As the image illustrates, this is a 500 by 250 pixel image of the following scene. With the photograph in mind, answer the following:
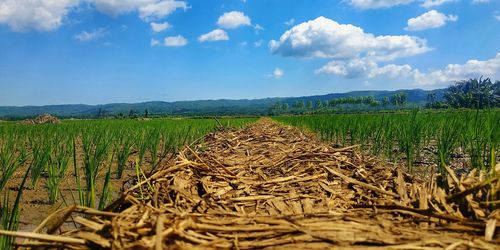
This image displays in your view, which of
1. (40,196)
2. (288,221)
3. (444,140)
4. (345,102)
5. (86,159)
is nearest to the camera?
(288,221)

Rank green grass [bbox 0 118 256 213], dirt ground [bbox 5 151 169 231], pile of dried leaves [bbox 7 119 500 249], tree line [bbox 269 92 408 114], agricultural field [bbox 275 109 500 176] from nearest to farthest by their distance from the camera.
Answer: pile of dried leaves [bbox 7 119 500 249] < green grass [bbox 0 118 256 213] < agricultural field [bbox 275 109 500 176] < dirt ground [bbox 5 151 169 231] < tree line [bbox 269 92 408 114]

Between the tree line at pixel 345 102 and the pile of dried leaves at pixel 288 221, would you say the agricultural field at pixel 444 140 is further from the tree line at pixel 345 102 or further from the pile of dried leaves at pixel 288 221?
the tree line at pixel 345 102

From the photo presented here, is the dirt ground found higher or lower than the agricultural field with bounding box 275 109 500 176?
lower

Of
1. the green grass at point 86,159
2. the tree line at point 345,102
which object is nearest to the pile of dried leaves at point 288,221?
the green grass at point 86,159

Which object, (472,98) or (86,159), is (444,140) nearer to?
(472,98)

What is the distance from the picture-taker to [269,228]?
4.26 feet

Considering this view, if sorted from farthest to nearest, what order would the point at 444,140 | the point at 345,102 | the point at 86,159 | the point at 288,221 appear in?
the point at 345,102, the point at 444,140, the point at 86,159, the point at 288,221

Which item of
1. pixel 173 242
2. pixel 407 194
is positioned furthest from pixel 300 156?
pixel 173 242

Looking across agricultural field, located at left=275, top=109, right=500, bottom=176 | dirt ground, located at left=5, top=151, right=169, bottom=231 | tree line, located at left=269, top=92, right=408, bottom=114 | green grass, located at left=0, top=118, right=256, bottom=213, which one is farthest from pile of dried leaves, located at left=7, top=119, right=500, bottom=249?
tree line, located at left=269, top=92, right=408, bottom=114

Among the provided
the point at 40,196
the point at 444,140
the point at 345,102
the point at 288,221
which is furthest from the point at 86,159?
the point at 345,102

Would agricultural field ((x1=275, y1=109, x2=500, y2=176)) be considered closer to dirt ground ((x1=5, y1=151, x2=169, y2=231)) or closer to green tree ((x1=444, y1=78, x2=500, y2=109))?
green tree ((x1=444, y1=78, x2=500, y2=109))

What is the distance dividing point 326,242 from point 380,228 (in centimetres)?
21

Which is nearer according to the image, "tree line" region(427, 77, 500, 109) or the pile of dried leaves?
the pile of dried leaves

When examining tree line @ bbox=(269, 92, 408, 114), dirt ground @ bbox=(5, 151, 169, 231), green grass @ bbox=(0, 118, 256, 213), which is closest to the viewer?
green grass @ bbox=(0, 118, 256, 213)
